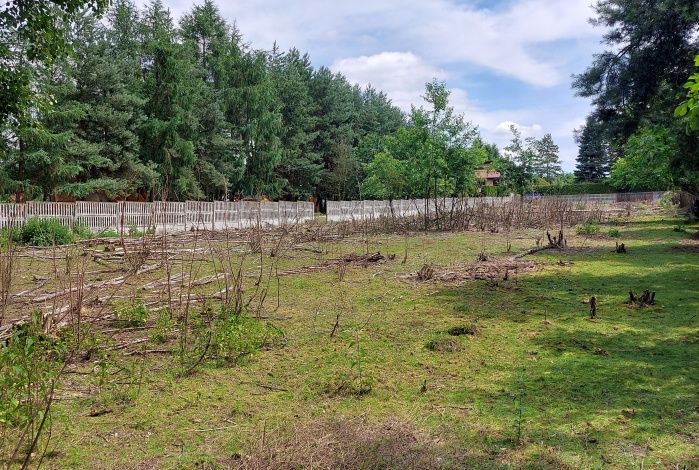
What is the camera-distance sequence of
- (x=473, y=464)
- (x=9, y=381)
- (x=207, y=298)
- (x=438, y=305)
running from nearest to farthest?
(x=473, y=464) → (x=9, y=381) → (x=207, y=298) → (x=438, y=305)

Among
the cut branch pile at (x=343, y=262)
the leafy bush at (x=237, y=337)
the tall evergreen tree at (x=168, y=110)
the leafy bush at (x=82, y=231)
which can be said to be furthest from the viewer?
the tall evergreen tree at (x=168, y=110)

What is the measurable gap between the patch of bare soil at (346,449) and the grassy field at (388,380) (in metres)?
0.01

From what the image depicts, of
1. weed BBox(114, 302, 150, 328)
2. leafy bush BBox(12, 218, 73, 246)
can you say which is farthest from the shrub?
leafy bush BBox(12, 218, 73, 246)

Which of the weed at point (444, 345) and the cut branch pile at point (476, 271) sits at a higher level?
the cut branch pile at point (476, 271)

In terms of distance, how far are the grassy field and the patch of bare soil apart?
0.01m

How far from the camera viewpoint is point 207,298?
6.11m

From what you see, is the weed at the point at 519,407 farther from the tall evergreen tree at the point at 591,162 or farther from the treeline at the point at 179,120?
the tall evergreen tree at the point at 591,162

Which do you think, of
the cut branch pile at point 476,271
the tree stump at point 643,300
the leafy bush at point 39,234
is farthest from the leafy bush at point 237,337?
the leafy bush at point 39,234

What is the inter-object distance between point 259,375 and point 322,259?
274 inches

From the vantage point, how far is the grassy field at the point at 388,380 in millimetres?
2834

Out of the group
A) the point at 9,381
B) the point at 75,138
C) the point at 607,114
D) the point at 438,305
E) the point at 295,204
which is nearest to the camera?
the point at 9,381

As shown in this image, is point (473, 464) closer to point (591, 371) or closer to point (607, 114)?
point (591, 371)

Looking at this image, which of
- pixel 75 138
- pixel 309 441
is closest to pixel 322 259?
pixel 309 441

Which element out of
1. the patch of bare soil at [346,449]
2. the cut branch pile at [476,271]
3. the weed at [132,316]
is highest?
the cut branch pile at [476,271]
